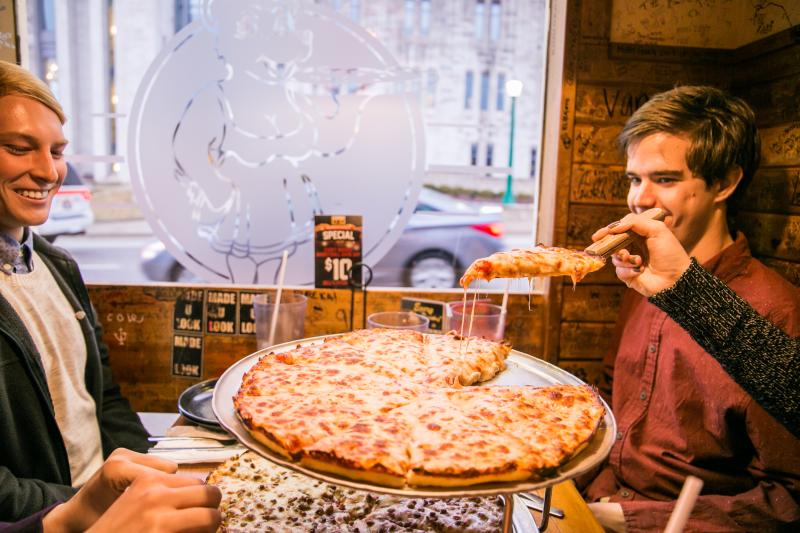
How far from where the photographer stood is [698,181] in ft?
6.15

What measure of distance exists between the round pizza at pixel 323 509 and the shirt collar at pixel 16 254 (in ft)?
3.58

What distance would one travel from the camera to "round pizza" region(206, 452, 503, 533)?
45.9 inches

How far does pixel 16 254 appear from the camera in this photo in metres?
1.85

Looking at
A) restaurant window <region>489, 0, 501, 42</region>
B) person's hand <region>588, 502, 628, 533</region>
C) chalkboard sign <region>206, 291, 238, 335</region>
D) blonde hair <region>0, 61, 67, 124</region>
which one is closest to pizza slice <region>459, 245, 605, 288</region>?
person's hand <region>588, 502, 628, 533</region>

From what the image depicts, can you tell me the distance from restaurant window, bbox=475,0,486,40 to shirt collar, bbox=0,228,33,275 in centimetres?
240

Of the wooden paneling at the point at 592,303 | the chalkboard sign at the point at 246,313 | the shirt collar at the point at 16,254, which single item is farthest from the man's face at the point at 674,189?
the shirt collar at the point at 16,254

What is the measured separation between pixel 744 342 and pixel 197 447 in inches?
61.5

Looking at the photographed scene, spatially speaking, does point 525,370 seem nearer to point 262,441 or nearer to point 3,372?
point 262,441

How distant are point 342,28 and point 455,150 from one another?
0.81m

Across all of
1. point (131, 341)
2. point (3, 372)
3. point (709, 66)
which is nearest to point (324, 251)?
point (131, 341)

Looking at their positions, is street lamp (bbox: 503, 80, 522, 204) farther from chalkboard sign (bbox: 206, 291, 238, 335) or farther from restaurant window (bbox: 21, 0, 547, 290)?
chalkboard sign (bbox: 206, 291, 238, 335)

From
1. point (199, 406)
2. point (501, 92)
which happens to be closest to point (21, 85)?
point (199, 406)

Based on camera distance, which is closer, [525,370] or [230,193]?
[525,370]

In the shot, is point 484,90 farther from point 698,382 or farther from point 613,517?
point 613,517
